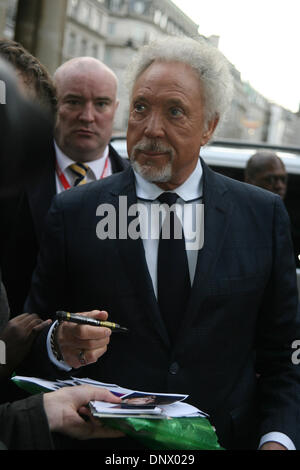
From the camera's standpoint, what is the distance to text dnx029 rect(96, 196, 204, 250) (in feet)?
6.53

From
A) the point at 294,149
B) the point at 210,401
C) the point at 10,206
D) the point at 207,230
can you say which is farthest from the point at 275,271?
the point at 294,149

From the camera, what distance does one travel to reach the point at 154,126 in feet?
6.93

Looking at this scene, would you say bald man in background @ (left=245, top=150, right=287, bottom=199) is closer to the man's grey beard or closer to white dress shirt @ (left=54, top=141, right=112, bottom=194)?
white dress shirt @ (left=54, top=141, right=112, bottom=194)

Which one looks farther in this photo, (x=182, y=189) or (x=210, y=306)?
(x=182, y=189)

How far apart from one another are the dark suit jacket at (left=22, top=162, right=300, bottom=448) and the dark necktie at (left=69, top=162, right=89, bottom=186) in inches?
42.5

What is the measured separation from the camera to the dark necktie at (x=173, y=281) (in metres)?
1.91

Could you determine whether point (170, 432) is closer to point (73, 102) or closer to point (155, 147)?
point (155, 147)

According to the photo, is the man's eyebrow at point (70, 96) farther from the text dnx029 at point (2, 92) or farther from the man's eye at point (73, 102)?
the text dnx029 at point (2, 92)

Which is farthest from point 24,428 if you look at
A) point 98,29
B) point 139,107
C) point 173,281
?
point 98,29

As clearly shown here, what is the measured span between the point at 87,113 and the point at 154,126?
1345 millimetres

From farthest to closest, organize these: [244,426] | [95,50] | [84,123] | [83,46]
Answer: [95,50]
[83,46]
[84,123]
[244,426]

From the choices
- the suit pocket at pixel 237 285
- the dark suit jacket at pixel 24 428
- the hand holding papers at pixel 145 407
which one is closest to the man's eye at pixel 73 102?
the suit pocket at pixel 237 285

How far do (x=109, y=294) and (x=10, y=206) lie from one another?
1192 millimetres

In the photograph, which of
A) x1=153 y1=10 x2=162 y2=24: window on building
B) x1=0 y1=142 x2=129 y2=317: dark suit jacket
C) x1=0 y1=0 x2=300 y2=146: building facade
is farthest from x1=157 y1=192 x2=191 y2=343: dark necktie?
x1=153 y1=10 x2=162 y2=24: window on building
